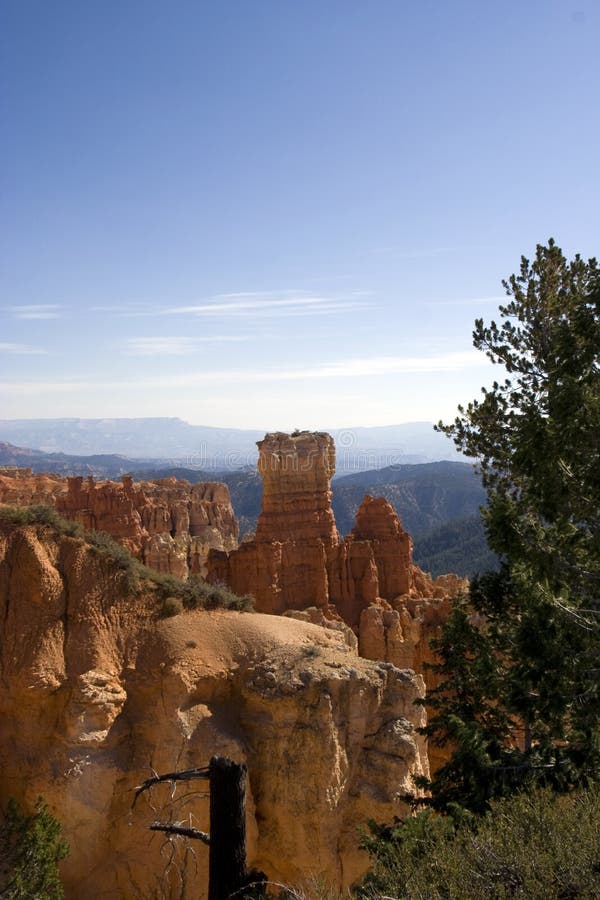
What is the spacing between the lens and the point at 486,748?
10.4m

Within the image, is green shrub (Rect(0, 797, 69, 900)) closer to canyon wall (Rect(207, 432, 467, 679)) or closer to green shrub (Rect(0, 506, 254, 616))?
green shrub (Rect(0, 506, 254, 616))

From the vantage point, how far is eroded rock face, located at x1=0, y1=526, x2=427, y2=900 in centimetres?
1295

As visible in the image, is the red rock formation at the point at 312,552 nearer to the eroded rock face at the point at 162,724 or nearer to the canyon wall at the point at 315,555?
the canyon wall at the point at 315,555

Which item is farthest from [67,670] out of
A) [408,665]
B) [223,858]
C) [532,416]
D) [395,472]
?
[395,472]

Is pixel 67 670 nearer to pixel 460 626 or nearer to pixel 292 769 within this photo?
pixel 292 769

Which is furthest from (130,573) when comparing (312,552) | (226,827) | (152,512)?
(152,512)

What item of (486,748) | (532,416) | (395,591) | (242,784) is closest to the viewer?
(242,784)

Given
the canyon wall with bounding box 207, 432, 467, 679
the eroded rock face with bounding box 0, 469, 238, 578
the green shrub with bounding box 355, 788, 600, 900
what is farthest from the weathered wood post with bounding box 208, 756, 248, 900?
the eroded rock face with bounding box 0, 469, 238, 578

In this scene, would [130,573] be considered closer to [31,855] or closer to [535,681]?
[31,855]

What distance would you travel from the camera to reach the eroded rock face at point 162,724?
1295cm

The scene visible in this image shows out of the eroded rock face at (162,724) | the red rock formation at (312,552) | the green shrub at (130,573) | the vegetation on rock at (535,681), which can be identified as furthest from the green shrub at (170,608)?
the red rock formation at (312,552)

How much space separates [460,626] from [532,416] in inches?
152

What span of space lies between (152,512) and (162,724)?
45.0 metres

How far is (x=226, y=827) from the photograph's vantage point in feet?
22.9
